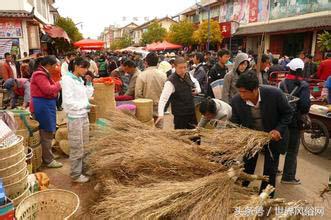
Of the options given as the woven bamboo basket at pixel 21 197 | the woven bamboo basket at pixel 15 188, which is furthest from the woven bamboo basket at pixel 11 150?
the woven bamboo basket at pixel 21 197

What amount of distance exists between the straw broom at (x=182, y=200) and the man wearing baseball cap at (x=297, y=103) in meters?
1.93

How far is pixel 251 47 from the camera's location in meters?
25.1

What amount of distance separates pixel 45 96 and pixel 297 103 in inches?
133

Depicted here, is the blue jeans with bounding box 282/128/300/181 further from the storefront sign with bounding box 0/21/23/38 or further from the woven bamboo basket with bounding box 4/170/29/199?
the storefront sign with bounding box 0/21/23/38

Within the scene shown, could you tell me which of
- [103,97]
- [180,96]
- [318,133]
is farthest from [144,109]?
[318,133]

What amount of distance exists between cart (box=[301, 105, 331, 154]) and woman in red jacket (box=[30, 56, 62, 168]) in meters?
→ 3.99

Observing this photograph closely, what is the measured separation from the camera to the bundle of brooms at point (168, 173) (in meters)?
2.14

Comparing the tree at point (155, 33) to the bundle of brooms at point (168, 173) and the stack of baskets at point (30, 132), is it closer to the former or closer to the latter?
the stack of baskets at point (30, 132)

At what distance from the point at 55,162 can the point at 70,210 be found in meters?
2.16

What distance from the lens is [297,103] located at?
3910 millimetres

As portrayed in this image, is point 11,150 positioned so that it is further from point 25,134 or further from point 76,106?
point 25,134

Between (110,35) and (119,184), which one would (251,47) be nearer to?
(119,184)

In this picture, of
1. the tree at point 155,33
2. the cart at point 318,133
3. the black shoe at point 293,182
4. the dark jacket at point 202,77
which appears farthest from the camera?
the tree at point 155,33

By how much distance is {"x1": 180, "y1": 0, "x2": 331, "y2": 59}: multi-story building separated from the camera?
55.1ft
